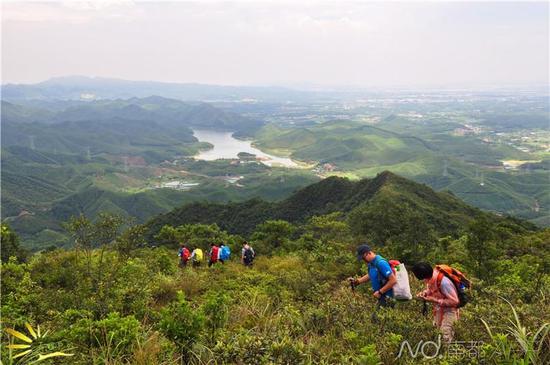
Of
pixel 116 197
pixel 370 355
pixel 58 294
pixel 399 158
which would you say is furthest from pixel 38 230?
pixel 399 158

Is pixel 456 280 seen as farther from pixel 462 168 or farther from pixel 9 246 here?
pixel 462 168

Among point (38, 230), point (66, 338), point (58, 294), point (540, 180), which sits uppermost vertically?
point (66, 338)

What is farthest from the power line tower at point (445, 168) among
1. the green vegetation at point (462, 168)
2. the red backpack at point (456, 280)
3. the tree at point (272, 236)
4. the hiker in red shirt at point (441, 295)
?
the hiker in red shirt at point (441, 295)

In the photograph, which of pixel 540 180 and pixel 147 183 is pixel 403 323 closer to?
pixel 540 180

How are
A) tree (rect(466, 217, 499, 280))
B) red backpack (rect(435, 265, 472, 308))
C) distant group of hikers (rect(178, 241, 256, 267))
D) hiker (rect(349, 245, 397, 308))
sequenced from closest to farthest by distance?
red backpack (rect(435, 265, 472, 308)), hiker (rect(349, 245, 397, 308)), tree (rect(466, 217, 499, 280)), distant group of hikers (rect(178, 241, 256, 267))

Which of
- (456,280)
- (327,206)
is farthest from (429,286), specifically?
(327,206)

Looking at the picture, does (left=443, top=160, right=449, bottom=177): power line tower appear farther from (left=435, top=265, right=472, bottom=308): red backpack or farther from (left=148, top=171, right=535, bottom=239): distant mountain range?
(left=435, top=265, right=472, bottom=308): red backpack

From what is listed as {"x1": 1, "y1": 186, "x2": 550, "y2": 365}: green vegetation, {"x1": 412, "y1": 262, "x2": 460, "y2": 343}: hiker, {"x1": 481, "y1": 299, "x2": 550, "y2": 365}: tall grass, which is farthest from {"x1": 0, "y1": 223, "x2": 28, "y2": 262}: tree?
{"x1": 481, "y1": 299, "x2": 550, "y2": 365}: tall grass

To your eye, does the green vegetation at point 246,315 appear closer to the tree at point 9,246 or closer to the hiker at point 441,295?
the hiker at point 441,295
